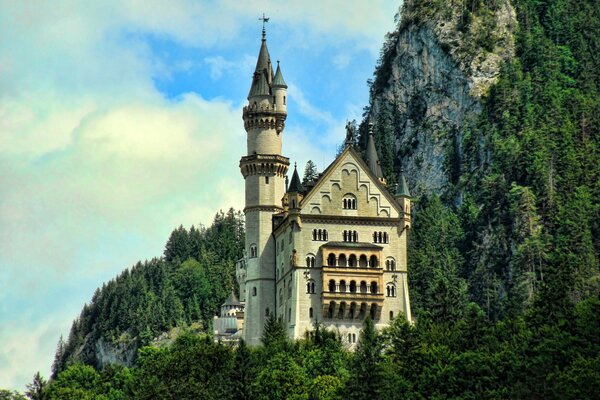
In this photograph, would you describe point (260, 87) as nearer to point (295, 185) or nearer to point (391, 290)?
point (295, 185)

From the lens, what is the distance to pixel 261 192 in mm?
161125

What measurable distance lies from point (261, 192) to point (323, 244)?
35.2 ft

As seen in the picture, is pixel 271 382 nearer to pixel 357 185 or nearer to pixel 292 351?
pixel 292 351

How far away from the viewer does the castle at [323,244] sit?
500 feet

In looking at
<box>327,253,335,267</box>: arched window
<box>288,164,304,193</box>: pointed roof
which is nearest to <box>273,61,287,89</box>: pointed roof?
<box>288,164,304,193</box>: pointed roof

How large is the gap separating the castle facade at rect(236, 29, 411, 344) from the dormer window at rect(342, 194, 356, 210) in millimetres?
94

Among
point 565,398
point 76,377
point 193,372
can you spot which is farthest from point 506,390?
point 76,377

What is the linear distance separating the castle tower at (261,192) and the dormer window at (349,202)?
8.18 m

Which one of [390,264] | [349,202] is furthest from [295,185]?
[390,264]

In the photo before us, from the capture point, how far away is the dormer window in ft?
508

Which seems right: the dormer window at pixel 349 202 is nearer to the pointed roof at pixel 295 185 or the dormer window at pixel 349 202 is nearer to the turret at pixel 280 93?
the pointed roof at pixel 295 185

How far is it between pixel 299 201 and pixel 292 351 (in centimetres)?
1875

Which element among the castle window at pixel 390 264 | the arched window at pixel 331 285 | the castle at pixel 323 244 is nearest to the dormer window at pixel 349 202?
the castle at pixel 323 244

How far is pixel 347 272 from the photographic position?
15262 cm
